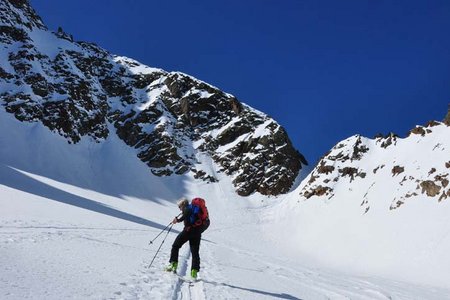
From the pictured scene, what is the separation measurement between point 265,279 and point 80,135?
8176cm

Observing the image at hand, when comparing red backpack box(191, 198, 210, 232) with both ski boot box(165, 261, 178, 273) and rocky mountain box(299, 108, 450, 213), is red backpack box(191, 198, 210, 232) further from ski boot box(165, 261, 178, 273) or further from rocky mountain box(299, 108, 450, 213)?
rocky mountain box(299, 108, 450, 213)

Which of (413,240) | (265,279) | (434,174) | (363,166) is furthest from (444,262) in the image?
(363,166)

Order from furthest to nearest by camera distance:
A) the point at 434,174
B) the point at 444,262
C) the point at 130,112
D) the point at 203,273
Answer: the point at 130,112 < the point at 434,174 < the point at 444,262 < the point at 203,273

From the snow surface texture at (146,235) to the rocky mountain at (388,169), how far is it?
2.09 m

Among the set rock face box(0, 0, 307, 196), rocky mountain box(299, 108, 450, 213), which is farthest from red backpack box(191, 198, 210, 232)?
rock face box(0, 0, 307, 196)

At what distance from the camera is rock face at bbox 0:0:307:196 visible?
87438 millimetres

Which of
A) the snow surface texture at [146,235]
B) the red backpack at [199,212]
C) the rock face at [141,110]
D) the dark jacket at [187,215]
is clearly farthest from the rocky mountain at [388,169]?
the dark jacket at [187,215]

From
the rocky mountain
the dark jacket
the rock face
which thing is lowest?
the dark jacket

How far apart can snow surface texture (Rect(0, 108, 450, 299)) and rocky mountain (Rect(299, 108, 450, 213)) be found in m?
2.09

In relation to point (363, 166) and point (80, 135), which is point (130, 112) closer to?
point (80, 135)

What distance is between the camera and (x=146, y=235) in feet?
69.3

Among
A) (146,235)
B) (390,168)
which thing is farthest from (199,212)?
(390,168)

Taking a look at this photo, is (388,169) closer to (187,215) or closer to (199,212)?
(199,212)

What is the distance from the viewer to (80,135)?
285ft
